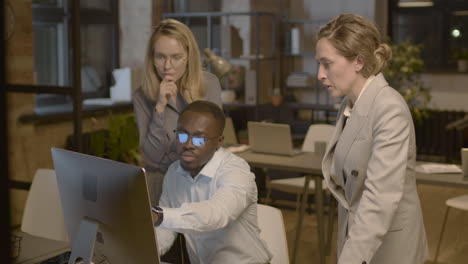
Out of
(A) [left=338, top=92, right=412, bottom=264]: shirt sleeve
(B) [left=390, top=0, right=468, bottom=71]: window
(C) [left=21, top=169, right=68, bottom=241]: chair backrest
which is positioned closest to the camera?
(A) [left=338, top=92, right=412, bottom=264]: shirt sleeve

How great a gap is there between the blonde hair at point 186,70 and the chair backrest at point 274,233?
615 millimetres

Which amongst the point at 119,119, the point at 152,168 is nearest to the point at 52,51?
the point at 119,119

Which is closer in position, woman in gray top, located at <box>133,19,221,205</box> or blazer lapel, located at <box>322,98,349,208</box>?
blazer lapel, located at <box>322,98,349,208</box>

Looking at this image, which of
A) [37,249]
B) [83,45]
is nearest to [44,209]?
[37,249]

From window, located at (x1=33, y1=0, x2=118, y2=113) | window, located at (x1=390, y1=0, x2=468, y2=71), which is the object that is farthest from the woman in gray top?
window, located at (x1=390, y1=0, x2=468, y2=71)

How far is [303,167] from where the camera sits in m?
3.88

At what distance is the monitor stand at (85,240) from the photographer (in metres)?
1.38

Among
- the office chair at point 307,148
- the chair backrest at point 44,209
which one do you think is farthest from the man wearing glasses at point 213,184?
the office chair at point 307,148

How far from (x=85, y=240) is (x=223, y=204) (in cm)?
41

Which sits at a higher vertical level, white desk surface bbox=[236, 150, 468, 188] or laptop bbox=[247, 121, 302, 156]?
laptop bbox=[247, 121, 302, 156]

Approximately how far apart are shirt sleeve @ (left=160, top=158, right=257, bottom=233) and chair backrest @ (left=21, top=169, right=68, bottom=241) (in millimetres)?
1154

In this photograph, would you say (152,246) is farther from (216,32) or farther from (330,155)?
(216,32)

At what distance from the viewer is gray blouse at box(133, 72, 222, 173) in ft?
7.95

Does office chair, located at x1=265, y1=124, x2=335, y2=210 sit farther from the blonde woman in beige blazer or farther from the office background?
the blonde woman in beige blazer
